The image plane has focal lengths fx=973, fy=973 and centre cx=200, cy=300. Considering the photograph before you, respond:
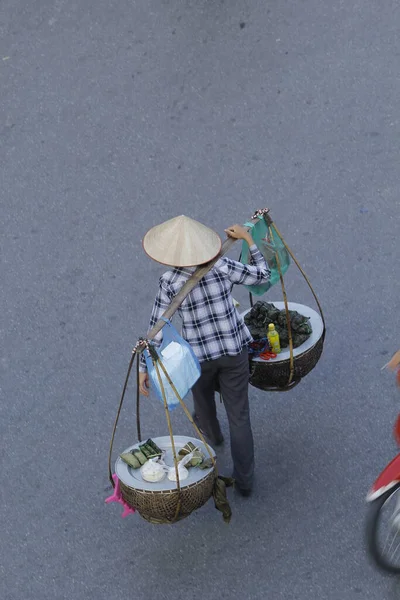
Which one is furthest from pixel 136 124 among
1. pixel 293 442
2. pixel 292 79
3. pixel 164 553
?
pixel 164 553

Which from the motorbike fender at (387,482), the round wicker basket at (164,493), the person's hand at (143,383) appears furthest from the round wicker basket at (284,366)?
the motorbike fender at (387,482)

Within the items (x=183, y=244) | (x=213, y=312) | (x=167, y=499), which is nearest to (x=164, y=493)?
(x=167, y=499)

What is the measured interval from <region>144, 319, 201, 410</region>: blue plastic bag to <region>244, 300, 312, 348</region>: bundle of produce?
792 mm

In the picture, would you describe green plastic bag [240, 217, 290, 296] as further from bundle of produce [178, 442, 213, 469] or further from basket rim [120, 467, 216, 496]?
basket rim [120, 467, 216, 496]

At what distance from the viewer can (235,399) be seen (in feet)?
16.8

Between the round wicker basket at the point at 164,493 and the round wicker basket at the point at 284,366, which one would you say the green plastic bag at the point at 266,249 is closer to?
the round wicker basket at the point at 284,366

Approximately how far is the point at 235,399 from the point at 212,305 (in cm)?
58

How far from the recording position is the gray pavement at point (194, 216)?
508cm

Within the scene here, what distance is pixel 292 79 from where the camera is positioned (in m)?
7.79

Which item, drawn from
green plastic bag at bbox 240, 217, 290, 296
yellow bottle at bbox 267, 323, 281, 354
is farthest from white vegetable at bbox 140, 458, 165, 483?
green plastic bag at bbox 240, 217, 290, 296

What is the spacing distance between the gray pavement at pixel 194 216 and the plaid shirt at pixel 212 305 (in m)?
0.95

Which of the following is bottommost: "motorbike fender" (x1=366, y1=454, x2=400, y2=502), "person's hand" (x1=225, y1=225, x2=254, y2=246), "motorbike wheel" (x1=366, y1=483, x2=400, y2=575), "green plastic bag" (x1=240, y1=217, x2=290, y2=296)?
"motorbike wheel" (x1=366, y1=483, x2=400, y2=575)

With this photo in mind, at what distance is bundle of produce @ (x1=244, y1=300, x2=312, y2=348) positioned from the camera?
5.30 meters

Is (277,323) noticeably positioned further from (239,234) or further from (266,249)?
(239,234)
